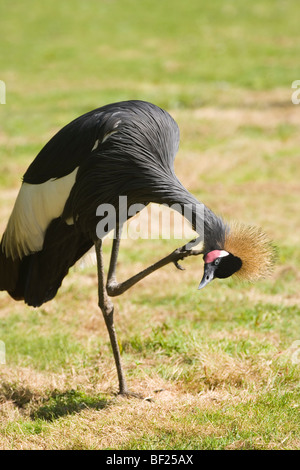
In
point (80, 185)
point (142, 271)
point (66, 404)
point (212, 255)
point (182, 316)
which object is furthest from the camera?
point (182, 316)

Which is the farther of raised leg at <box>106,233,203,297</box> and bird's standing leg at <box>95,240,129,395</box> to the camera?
bird's standing leg at <box>95,240,129,395</box>

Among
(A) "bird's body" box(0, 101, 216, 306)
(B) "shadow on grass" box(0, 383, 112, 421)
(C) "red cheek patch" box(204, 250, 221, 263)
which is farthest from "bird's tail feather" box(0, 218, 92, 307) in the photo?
(C) "red cheek patch" box(204, 250, 221, 263)

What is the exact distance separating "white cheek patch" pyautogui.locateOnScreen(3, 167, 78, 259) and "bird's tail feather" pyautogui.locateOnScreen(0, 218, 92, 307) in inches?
1.7

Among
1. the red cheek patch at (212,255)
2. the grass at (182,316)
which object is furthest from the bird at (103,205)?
the grass at (182,316)

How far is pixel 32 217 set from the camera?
3816mm

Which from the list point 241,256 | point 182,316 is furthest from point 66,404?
point 182,316

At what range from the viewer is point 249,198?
24.7 feet

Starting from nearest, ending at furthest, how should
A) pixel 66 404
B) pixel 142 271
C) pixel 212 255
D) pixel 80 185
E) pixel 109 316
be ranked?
pixel 212 255
pixel 142 271
pixel 80 185
pixel 66 404
pixel 109 316

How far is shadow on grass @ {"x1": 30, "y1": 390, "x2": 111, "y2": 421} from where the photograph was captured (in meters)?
3.50

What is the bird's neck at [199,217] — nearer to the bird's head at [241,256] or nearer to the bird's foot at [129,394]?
the bird's head at [241,256]

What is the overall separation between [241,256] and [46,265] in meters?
1.23

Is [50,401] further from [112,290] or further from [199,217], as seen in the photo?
[199,217]

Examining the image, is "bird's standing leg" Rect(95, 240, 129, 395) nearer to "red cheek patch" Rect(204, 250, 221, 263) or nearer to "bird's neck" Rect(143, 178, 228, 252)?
"bird's neck" Rect(143, 178, 228, 252)

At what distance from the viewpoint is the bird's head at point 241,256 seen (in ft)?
10.0
